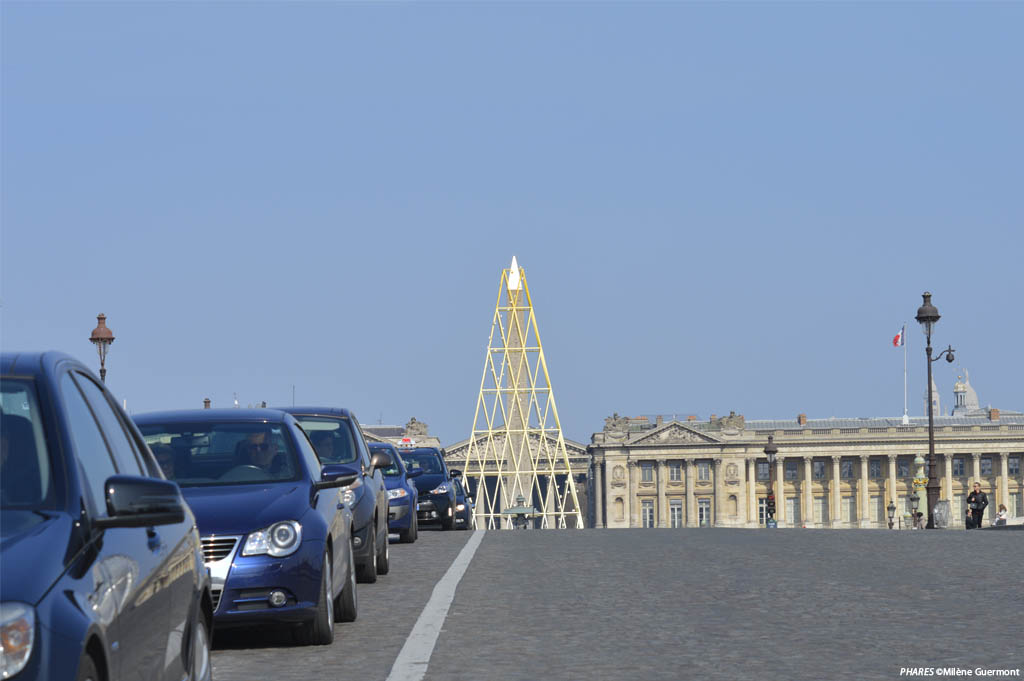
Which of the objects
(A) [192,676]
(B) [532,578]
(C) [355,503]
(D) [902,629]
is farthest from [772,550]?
(A) [192,676]

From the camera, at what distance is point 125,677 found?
477 cm

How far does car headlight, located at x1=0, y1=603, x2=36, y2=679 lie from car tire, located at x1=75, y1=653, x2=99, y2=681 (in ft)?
0.70

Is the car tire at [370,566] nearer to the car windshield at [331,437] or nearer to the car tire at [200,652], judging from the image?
the car windshield at [331,437]

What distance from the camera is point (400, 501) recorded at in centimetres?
2230

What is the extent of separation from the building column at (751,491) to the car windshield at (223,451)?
6117 inches

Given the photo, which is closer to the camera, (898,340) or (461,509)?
(461,509)

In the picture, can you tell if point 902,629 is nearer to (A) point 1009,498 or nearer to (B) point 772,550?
(B) point 772,550

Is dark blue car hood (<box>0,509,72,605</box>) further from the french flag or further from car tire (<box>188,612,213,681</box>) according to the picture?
the french flag

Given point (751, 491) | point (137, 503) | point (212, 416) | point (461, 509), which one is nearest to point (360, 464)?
point (212, 416)

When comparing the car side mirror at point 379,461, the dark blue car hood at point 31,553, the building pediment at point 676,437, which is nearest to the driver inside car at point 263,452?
the car side mirror at point 379,461

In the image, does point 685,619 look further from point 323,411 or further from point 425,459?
point 425,459

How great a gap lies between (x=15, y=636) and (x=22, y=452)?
1.14 meters

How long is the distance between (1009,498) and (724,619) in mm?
156935

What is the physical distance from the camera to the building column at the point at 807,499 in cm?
16438
